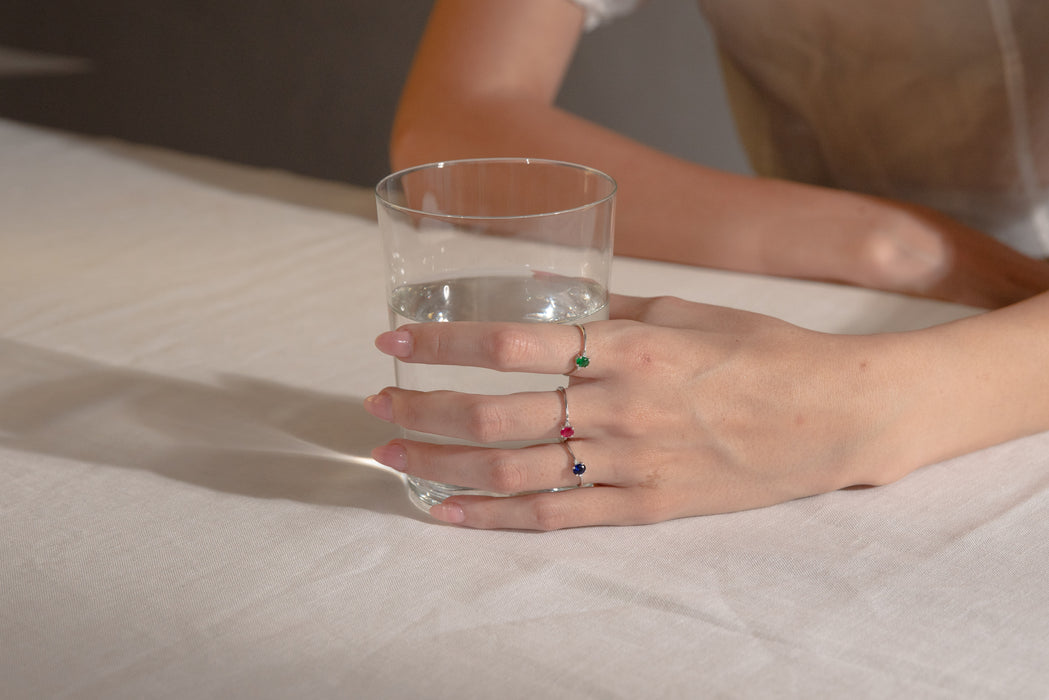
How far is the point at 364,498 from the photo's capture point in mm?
Answer: 505

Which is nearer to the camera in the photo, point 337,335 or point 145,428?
point 145,428

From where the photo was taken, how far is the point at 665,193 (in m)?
0.85

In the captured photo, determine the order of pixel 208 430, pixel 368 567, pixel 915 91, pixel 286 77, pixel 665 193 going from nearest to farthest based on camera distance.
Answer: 1. pixel 368 567
2. pixel 208 430
3. pixel 665 193
4. pixel 915 91
5. pixel 286 77

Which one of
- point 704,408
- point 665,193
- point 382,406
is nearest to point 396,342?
point 382,406

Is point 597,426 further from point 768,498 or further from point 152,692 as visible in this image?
point 152,692

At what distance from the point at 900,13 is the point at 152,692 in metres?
0.85

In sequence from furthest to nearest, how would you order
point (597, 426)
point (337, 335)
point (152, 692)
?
point (337, 335), point (597, 426), point (152, 692)

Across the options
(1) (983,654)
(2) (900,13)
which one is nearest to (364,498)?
(1) (983,654)

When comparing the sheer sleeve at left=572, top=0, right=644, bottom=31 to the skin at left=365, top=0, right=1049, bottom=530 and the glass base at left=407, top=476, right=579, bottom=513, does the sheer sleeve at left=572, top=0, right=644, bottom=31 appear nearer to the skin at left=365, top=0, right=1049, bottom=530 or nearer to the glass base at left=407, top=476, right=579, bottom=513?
the skin at left=365, top=0, right=1049, bottom=530

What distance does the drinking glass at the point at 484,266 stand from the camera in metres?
0.49

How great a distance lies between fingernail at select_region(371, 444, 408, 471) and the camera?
0.50 m

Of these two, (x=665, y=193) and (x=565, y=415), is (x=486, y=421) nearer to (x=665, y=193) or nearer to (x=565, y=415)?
(x=565, y=415)

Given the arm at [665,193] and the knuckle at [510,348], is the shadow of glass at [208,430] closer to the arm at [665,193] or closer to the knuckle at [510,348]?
the knuckle at [510,348]

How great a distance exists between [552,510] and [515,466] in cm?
3
